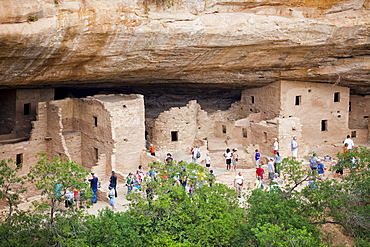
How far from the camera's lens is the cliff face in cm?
2036

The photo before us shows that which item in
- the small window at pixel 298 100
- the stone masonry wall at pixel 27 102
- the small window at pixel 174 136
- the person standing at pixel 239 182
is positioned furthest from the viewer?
the small window at pixel 298 100

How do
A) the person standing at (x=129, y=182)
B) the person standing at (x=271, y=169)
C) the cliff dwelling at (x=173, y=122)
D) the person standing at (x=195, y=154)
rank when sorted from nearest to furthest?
the person standing at (x=129, y=182), the person standing at (x=271, y=169), the cliff dwelling at (x=173, y=122), the person standing at (x=195, y=154)

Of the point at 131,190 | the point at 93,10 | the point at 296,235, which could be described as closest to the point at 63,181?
the point at 131,190

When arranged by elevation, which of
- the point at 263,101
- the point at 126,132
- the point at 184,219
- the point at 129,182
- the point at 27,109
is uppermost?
the point at 263,101

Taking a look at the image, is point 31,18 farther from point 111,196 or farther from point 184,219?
point 184,219

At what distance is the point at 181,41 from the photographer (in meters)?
23.6

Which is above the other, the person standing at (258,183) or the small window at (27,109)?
the small window at (27,109)

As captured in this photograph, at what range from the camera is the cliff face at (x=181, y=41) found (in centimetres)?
2036

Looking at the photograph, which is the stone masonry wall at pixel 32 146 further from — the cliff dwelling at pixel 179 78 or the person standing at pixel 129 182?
the person standing at pixel 129 182

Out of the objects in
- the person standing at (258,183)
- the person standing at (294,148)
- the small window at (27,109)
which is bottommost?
the person standing at (258,183)

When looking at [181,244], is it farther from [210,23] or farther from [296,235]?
[210,23]

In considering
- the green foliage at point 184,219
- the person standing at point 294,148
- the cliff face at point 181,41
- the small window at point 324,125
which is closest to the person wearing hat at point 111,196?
the green foliage at point 184,219

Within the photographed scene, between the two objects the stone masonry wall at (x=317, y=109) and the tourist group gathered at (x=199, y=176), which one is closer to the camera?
the tourist group gathered at (x=199, y=176)

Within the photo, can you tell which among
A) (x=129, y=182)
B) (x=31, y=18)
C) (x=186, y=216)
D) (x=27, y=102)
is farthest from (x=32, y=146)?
(x=186, y=216)
